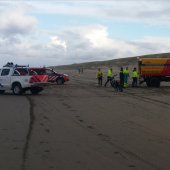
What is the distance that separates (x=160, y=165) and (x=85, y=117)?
8.50m

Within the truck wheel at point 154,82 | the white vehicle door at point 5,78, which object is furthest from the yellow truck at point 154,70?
the white vehicle door at point 5,78

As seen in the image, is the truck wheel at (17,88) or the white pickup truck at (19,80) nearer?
the white pickup truck at (19,80)

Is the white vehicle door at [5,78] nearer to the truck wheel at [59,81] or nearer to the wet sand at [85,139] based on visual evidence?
the wet sand at [85,139]

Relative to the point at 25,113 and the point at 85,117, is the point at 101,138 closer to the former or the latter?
the point at 85,117

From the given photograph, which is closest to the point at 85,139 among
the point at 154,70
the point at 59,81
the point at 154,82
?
the point at 154,70

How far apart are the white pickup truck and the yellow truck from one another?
1313cm

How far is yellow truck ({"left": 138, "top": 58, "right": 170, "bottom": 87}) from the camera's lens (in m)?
40.8

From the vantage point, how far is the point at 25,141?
38.8ft

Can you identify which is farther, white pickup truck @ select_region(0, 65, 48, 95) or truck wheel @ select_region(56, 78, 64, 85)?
truck wheel @ select_region(56, 78, 64, 85)

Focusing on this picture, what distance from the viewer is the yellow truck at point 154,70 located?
134 feet

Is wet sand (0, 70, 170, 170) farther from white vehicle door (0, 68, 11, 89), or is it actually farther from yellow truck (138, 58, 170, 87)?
yellow truck (138, 58, 170, 87)

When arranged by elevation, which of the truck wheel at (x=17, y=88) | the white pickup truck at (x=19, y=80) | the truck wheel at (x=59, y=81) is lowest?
the truck wheel at (x=59, y=81)

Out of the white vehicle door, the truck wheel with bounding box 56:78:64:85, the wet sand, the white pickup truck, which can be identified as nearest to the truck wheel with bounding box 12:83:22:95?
the white pickup truck

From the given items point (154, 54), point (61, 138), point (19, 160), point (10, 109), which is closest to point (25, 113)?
point (10, 109)
